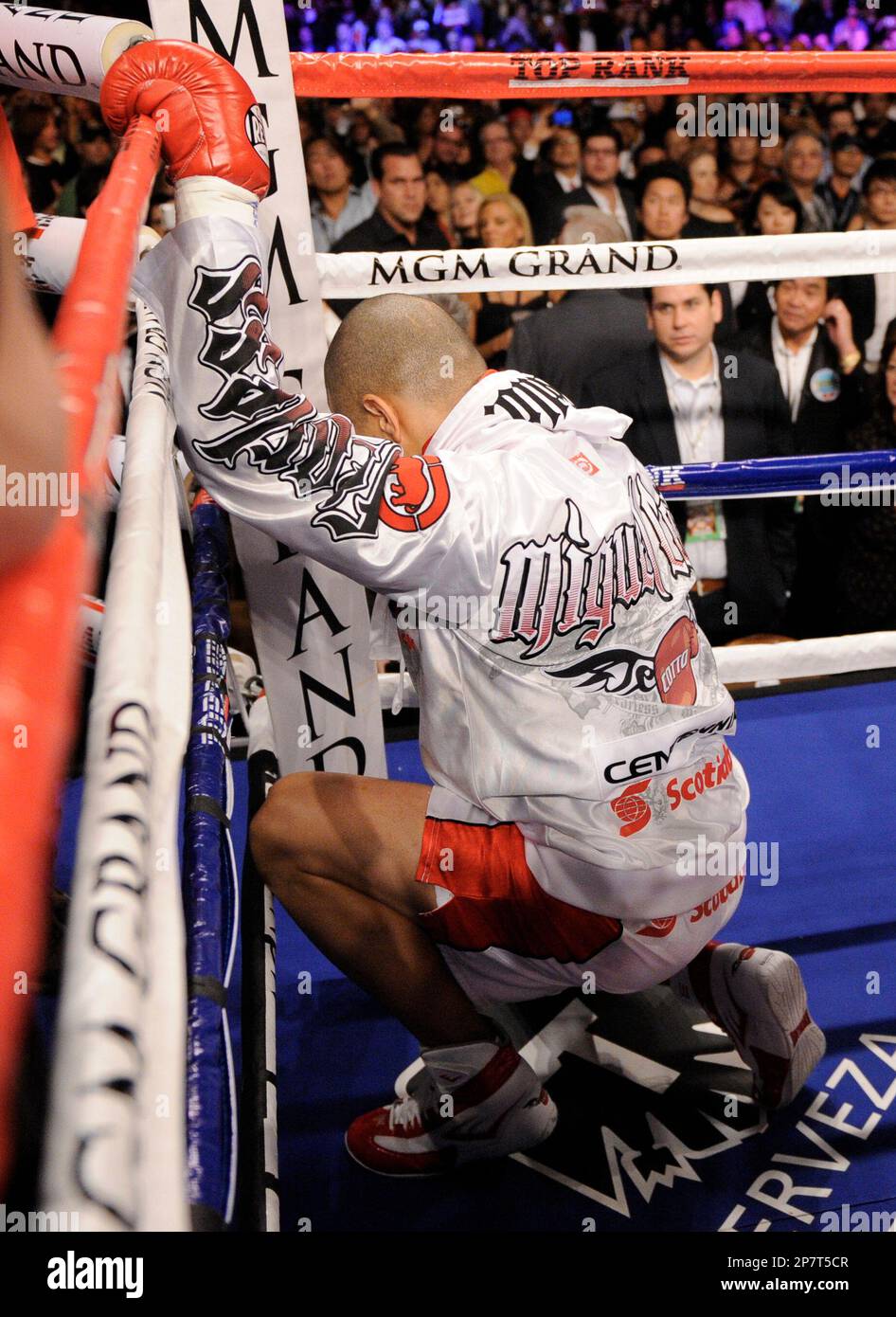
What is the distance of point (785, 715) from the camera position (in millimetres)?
2080

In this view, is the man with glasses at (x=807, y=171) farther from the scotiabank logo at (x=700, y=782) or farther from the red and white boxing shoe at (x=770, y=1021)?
the red and white boxing shoe at (x=770, y=1021)

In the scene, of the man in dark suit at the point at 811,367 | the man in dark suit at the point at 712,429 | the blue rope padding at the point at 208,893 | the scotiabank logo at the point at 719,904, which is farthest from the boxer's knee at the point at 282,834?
the man in dark suit at the point at 811,367

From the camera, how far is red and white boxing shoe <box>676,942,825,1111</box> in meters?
1.25

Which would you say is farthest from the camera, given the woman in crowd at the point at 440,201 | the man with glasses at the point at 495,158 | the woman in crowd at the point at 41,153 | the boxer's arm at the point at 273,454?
the man with glasses at the point at 495,158

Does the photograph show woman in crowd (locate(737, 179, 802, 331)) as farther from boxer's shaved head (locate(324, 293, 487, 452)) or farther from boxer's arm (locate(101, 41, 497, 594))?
boxer's arm (locate(101, 41, 497, 594))

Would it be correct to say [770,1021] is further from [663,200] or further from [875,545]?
[663,200]

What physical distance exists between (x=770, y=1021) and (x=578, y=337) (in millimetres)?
1587

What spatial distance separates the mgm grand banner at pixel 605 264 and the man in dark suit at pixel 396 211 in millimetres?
1399

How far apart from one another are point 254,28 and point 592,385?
4.26 feet

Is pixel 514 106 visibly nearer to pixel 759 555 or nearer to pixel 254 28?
pixel 759 555

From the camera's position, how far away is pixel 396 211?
2885mm

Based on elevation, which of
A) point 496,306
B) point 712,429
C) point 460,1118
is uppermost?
point 496,306

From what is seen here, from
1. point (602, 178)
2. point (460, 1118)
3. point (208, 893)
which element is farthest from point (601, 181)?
point (208, 893)

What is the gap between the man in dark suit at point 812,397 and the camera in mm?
2516
